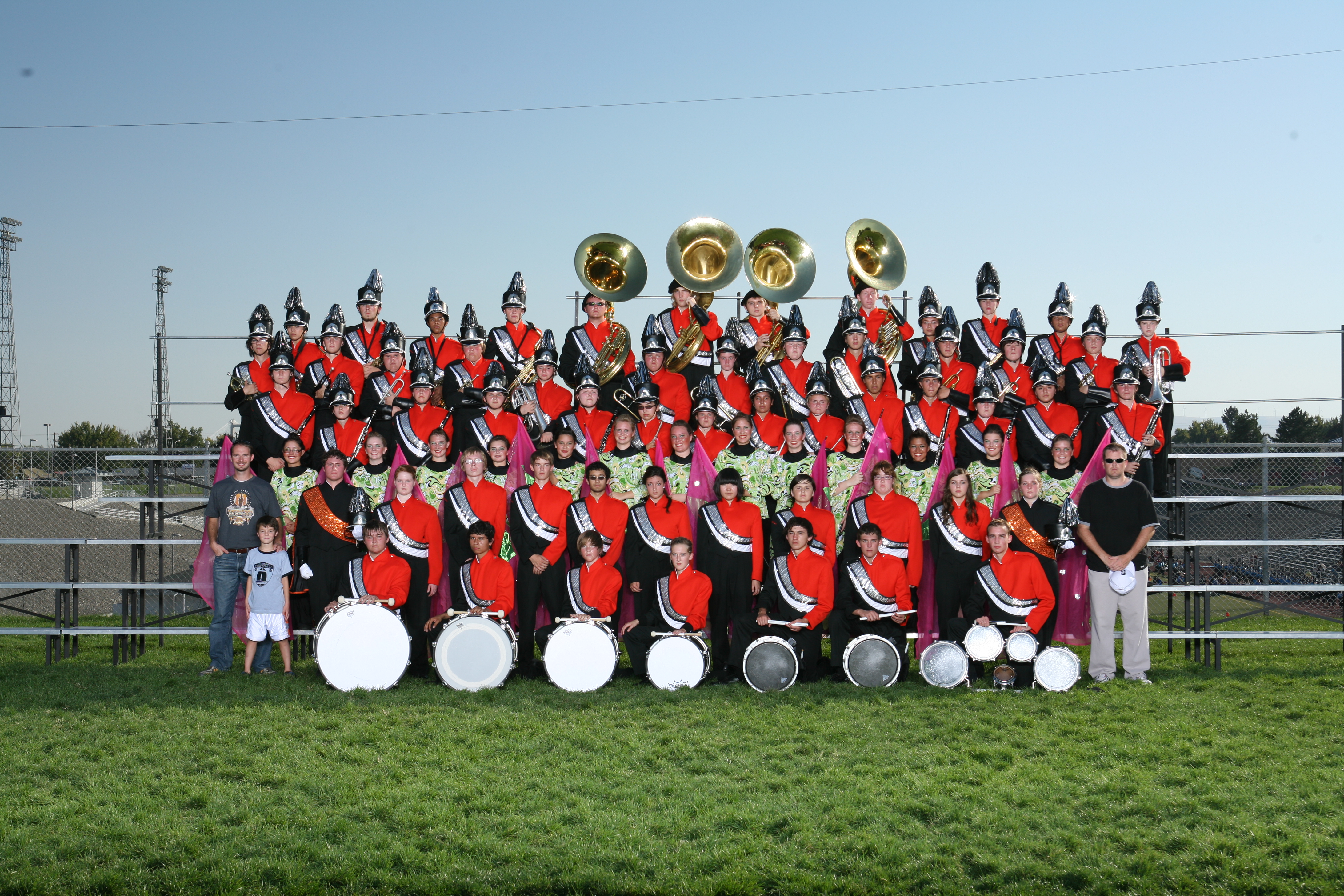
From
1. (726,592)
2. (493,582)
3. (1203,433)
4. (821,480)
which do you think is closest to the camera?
(493,582)

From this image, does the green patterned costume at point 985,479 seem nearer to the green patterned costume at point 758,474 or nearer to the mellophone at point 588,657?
the mellophone at point 588,657

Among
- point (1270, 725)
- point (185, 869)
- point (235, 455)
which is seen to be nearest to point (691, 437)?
point (235, 455)

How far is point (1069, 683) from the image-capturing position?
281 inches

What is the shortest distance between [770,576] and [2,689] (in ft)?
17.9

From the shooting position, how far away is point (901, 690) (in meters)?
7.12

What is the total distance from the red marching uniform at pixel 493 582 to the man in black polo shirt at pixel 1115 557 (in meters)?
4.06

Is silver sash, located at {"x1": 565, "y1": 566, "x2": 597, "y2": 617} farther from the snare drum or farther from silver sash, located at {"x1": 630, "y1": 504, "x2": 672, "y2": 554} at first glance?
the snare drum

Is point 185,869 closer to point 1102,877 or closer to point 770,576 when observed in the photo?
point 1102,877

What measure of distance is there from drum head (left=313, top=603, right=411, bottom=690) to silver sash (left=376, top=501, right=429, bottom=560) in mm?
730

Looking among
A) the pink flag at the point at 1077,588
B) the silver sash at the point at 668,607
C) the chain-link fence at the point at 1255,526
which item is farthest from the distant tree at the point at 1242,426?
the silver sash at the point at 668,607

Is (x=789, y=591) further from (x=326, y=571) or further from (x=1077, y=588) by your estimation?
(x=326, y=571)

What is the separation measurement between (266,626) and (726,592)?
11.0 feet

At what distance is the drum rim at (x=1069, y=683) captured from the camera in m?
7.13

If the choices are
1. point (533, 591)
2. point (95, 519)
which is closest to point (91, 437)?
point (95, 519)
